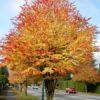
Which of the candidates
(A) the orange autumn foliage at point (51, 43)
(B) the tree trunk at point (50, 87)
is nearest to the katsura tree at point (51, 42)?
(A) the orange autumn foliage at point (51, 43)

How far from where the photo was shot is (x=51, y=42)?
19.4m

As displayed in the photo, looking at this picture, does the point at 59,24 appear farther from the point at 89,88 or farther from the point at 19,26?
the point at 89,88

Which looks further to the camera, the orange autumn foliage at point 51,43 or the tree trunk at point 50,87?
the tree trunk at point 50,87

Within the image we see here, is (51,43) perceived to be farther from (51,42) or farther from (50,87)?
(50,87)

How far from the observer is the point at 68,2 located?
20.5 metres

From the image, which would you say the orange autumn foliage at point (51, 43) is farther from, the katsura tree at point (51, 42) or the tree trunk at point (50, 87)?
the tree trunk at point (50, 87)

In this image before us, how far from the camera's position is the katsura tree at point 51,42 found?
63.4ft

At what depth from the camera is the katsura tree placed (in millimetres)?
19312

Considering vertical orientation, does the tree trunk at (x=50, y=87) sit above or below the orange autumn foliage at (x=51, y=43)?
below

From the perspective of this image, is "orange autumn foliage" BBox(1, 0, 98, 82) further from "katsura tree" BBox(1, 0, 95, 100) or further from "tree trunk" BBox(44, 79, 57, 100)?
"tree trunk" BBox(44, 79, 57, 100)

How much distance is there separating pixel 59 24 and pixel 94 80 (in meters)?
58.4

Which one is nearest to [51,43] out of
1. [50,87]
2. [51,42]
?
[51,42]

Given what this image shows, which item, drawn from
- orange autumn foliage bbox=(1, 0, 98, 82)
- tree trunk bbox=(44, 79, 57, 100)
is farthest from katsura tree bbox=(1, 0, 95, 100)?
tree trunk bbox=(44, 79, 57, 100)

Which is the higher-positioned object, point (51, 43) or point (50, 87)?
point (51, 43)
